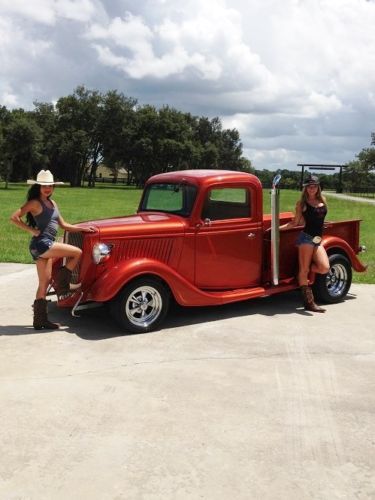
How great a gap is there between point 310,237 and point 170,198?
1.85m

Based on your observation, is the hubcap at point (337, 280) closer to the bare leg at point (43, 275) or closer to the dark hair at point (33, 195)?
the bare leg at point (43, 275)

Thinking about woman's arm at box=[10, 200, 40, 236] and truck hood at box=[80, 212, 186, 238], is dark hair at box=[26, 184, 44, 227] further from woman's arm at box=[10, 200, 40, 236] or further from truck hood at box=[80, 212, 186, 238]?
truck hood at box=[80, 212, 186, 238]

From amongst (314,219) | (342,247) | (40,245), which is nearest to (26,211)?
(40,245)

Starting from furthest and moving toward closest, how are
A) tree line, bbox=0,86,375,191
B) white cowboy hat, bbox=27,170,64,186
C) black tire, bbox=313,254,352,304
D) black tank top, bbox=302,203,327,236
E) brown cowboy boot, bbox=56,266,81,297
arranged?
tree line, bbox=0,86,375,191, black tire, bbox=313,254,352,304, black tank top, bbox=302,203,327,236, brown cowboy boot, bbox=56,266,81,297, white cowboy hat, bbox=27,170,64,186

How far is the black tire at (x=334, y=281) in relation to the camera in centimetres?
741

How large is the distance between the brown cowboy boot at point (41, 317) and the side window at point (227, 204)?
207 centimetres

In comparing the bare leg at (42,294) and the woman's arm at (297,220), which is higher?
the woman's arm at (297,220)

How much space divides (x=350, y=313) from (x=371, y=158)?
56.3 meters

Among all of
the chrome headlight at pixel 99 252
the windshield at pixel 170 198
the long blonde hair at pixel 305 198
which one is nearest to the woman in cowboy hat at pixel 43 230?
the chrome headlight at pixel 99 252

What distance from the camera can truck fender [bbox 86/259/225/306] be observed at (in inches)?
220

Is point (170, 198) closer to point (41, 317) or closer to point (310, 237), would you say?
point (310, 237)

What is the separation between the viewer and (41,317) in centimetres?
595

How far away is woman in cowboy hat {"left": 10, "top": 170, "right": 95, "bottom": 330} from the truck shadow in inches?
12.0

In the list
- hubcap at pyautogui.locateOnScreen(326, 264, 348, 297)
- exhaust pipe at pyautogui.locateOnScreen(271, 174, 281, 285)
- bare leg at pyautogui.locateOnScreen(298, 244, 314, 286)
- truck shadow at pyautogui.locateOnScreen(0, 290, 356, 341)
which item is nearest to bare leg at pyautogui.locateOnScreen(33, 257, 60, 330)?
truck shadow at pyautogui.locateOnScreen(0, 290, 356, 341)
